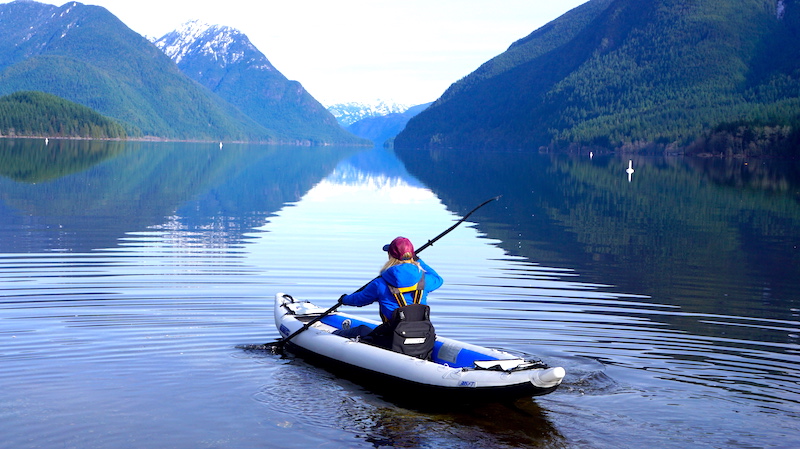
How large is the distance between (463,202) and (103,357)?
32.1 metres

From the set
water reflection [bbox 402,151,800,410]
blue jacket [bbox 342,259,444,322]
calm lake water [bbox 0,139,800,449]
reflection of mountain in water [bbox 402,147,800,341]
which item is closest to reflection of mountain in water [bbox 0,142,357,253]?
calm lake water [bbox 0,139,800,449]

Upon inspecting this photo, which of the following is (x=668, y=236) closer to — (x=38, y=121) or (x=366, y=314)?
(x=366, y=314)

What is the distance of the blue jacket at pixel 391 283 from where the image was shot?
11.6 meters

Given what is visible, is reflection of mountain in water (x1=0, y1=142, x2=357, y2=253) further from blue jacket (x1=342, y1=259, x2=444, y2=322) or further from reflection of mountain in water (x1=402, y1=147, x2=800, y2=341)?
blue jacket (x1=342, y1=259, x2=444, y2=322)

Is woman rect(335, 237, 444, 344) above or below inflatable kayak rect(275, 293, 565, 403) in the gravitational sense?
above

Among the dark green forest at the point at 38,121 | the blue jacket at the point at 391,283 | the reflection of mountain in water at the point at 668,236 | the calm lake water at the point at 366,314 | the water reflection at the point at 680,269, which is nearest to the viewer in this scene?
the calm lake water at the point at 366,314

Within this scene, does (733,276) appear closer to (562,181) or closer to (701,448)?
(701,448)

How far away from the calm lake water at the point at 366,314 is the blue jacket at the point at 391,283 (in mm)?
1208

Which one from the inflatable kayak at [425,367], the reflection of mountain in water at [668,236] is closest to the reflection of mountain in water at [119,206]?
the reflection of mountain in water at [668,236]

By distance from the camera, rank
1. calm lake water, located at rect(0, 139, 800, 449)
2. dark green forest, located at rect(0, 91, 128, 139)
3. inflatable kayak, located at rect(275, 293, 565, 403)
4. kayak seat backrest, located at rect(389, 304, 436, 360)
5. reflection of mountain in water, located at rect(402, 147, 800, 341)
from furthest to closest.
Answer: dark green forest, located at rect(0, 91, 128, 139) → reflection of mountain in water, located at rect(402, 147, 800, 341) → kayak seat backrest, located at rect(389, 304, 436, 360) → inflatable kayak, located at rect(275, 293, 565, 403) → calm lake water, located at rect(0, 139, 800, 449)

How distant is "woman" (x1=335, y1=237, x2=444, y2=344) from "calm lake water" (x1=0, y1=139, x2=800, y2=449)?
4.18ft

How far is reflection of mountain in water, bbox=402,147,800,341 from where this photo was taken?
2019 cm

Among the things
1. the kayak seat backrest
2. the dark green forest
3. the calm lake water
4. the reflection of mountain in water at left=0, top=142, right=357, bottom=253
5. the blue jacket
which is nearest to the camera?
the calm lake water

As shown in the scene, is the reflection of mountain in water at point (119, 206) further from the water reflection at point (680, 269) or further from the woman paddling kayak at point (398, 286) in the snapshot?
the woman paddling kayak at point (398, 286)
